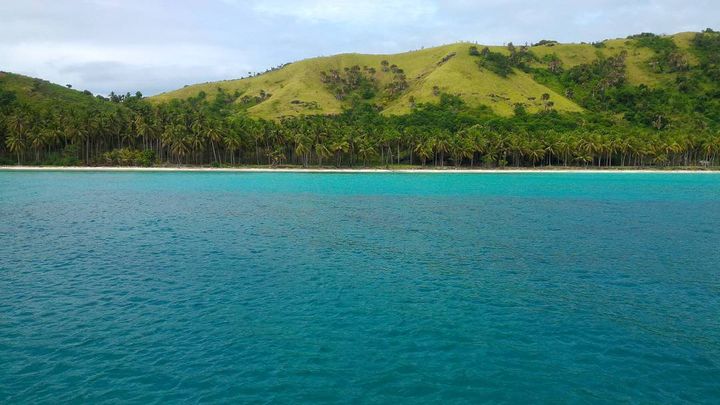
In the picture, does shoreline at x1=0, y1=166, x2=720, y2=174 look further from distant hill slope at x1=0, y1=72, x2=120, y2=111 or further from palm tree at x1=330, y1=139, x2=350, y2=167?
distant hill slope at x1=0, y1=72, x2=120, y2=111

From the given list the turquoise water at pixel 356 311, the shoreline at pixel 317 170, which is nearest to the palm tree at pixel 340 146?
the shoreline at pixel 317 170

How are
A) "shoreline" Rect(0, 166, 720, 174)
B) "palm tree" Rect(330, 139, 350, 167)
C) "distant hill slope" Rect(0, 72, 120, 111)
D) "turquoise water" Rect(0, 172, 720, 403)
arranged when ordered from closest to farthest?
"turquoise water" Rect(0, 172, 720, 403) → "shoreline" Rect(0, 166, 720, 174) → "palm tree" Rect(330, 139, 350, 167) → "distant hill slope" Rect(0, 72, 120, 111)

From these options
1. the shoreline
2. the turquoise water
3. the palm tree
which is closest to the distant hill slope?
the shoreline

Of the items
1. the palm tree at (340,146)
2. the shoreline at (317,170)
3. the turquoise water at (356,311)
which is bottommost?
the turquoise water at (356,311)

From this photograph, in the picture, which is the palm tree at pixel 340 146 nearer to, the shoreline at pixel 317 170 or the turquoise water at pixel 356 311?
the shoreline at pixel 317 170

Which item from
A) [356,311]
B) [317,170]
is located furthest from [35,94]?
[356,311]

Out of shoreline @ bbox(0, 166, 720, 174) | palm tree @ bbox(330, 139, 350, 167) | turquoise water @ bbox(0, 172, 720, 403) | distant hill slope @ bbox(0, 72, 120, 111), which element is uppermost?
distant hill slope @ bbox(0, 72, 120, 111)

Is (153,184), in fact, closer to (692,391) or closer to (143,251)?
(143,251)

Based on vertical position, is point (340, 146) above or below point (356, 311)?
above

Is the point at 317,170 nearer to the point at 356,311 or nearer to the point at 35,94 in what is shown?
the point at 356,311
